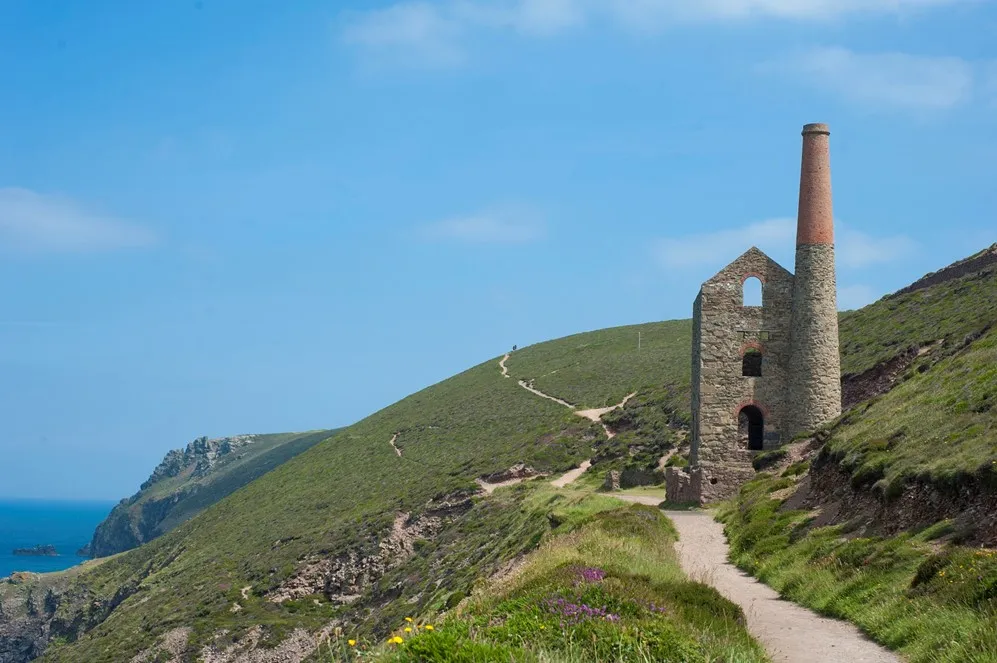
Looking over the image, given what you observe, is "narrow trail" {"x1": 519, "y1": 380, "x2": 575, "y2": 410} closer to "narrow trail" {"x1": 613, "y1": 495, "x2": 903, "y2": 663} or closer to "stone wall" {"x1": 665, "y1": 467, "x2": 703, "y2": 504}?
"stone wall" {"x1": 665, "y1": 467, "x2": 703, "y2": 504}

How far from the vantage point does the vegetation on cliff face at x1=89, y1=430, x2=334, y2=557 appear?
147375mm

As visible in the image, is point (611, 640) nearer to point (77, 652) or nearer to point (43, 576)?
point (77, 652)

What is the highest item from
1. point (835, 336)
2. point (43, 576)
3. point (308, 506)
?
point (835, 336)

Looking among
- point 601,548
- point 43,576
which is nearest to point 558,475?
point 601,548

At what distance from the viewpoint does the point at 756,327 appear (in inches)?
1272

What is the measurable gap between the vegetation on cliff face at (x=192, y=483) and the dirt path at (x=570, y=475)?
95553mm

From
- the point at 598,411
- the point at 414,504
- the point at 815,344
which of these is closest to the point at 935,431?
the point at 815,344

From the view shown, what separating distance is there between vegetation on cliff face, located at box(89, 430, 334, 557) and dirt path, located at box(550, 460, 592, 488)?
3762 inches

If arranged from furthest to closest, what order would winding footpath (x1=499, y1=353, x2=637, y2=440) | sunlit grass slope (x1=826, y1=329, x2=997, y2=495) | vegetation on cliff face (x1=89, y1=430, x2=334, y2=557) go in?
1. vegetation on cliff face (x1=89, y1=430, x2=334, y2=557)
2. winding footpath (x1=499, y1=353, x2=637, y2=440)
3. sunlit grass slope (x1=826, y1=329, x2=997, y2=495)

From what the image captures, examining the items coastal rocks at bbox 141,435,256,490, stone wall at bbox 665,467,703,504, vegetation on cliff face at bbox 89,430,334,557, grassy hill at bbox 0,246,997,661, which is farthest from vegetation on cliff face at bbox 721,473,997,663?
coastal rocks at bbox 141,435,256,490

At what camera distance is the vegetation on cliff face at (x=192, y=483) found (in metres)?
147

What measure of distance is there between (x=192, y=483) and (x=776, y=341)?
152 m

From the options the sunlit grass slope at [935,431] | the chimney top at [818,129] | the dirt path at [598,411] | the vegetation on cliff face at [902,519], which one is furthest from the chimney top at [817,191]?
the dirt path at [598,411]

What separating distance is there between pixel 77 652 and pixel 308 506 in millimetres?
17422
